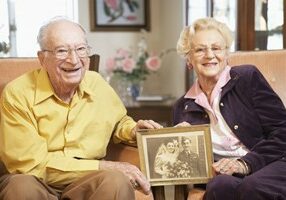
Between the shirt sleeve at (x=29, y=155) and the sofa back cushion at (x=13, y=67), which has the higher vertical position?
the sofa back cushion at (x=13, y=67)

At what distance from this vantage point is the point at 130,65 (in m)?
4.30

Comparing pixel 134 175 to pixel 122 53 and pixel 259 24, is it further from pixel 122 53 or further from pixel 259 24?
pixel 122 53

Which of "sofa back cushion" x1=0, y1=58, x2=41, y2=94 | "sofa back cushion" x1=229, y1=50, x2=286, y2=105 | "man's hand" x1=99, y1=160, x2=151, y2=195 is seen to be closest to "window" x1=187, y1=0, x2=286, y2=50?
"sofa back cushion" x1=229, y1=50, x2=286, y2=105

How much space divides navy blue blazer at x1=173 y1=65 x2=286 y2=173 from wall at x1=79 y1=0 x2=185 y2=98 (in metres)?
2.52

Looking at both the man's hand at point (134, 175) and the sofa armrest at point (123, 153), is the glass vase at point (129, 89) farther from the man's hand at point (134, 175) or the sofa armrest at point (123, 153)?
the man's hand at point (134, 175)

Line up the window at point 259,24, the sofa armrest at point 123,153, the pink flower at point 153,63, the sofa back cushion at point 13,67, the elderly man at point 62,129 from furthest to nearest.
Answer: the pink flower at point 153,63
the window at point 259,24
the sofa back cushion at point 13,67
the sofa armrest at point 123,153
the elderly man at point 62,129

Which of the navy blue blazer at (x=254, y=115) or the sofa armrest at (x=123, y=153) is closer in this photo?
the navy blue blazer at (x=254, y=115)

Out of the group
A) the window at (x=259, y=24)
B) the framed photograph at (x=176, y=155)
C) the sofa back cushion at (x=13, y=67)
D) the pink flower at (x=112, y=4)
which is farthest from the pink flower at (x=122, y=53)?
the framed photograph at (x=176, y=155)

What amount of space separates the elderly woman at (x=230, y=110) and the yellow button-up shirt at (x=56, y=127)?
299 millimetres

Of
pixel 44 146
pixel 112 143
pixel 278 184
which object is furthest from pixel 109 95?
pixel 278 184

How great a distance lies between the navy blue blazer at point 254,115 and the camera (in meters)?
1.92

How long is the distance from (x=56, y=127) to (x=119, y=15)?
2932mm

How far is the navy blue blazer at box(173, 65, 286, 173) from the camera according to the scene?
1922 mm

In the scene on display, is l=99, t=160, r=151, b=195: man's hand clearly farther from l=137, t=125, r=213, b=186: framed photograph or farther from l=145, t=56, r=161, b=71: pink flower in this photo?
l=145, t=56, r=161, b=71: pink flower
